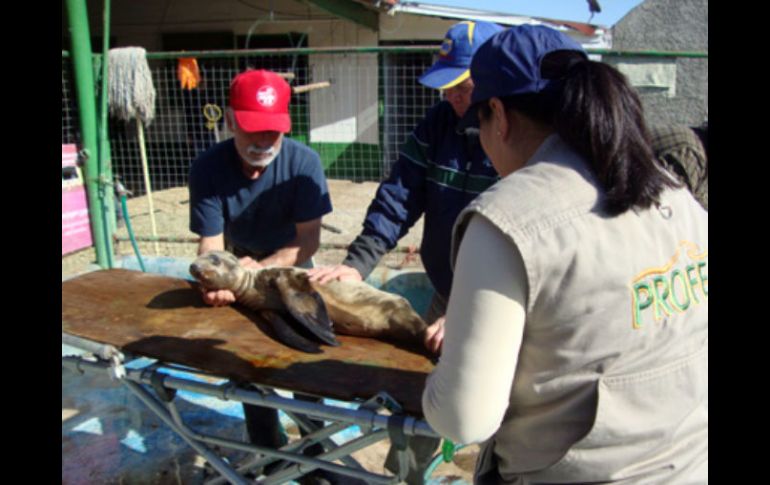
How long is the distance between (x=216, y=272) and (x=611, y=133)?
226 cm

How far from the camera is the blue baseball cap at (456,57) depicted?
287cm

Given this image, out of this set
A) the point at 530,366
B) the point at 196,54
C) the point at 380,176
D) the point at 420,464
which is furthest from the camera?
the point at 380,176

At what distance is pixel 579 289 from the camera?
4.40ft

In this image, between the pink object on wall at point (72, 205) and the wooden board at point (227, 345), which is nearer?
the wooden board at point (227, 345)

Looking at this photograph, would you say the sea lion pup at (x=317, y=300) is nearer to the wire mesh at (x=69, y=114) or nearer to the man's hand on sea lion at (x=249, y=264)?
the man's hand on sea lion at (x=249, y=264)

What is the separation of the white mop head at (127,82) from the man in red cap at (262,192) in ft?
14.4

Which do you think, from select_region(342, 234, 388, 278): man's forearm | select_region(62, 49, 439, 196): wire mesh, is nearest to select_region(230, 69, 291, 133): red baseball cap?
select_region(342, 234, 388, 278): man's forearm

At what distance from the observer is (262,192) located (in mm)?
3711

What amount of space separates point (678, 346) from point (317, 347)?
154cm

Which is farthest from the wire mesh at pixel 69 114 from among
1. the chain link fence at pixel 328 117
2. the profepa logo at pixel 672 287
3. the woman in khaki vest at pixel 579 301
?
the profepa logo at pixel 672 287

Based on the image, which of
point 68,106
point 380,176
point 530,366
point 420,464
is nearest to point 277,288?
point 420,464

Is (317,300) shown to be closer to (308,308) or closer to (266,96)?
(308,308)

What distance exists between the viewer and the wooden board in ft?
7.61

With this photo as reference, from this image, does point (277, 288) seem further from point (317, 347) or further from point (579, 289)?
point (579, 289)
